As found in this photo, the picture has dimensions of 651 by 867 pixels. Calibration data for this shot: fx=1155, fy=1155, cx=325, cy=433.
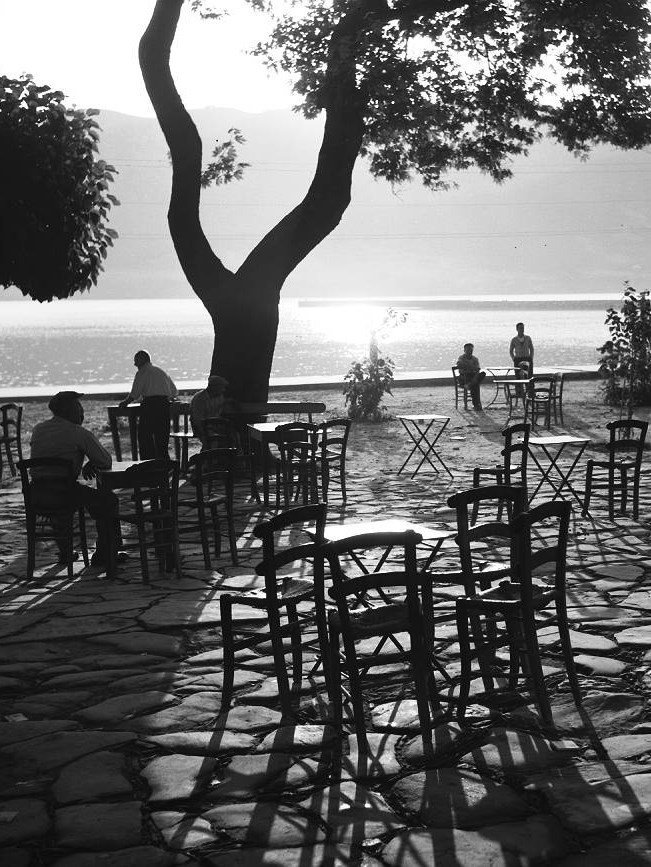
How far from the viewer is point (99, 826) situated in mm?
4012

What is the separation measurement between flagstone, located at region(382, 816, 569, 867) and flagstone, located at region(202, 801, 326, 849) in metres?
0.30

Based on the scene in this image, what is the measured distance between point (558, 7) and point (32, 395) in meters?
13.2

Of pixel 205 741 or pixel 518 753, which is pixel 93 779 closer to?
pixel 205 741

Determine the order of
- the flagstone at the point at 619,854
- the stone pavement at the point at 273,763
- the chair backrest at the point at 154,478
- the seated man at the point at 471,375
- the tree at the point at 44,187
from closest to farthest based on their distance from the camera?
the flagstone at the point at 619,854 → the stone pavement at the point at 273,763 → the chair backrest at the point at 154,478 → the tree at the point at 44,187 → the seated man at the point at 471,375

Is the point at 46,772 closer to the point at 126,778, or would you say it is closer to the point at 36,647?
the point at 126,778

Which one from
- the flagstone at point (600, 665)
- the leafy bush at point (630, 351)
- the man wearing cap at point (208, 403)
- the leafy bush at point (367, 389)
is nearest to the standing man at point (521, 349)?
the leafy bush at point (630, 351)

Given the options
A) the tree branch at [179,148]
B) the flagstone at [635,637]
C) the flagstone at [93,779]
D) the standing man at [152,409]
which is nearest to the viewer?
the flagstone at [93,779]

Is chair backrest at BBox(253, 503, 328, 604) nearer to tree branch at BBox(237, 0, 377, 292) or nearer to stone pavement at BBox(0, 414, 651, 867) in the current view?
stone pavement at BBox(0, 414, 651, 867)

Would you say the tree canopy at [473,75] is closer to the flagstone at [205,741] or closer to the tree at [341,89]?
the tree at [341,89]

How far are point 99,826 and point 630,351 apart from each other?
16540 mm

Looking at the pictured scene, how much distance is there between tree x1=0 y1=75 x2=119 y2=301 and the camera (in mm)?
12672

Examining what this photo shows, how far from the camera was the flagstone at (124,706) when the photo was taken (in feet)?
17.1

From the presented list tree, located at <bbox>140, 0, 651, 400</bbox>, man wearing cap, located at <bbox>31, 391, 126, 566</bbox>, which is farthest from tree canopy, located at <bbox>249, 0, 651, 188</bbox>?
man wearing cap, located at <bbox>31, 391, 126, 566</bbox>

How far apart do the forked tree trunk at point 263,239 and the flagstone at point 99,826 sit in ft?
37.6
